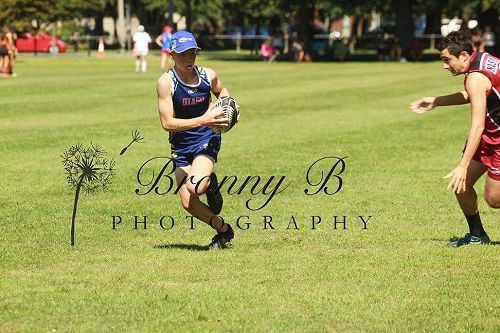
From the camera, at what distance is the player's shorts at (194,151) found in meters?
10.4

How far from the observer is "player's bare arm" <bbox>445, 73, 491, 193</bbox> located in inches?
376

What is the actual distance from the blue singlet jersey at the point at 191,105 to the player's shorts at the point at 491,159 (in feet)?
7.61

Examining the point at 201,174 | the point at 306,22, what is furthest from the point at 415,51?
the point at 201,174

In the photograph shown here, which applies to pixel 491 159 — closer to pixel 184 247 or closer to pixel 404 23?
pixel 184 247

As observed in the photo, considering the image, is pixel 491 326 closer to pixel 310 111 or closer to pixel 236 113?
pixel 236 113

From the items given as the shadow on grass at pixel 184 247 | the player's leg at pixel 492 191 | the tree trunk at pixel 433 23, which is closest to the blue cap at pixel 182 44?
the shadow on grass at pixel 184 247

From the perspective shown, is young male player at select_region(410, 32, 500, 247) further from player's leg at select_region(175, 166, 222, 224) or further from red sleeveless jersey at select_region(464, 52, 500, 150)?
player's leg at select_region(175, 166, 222, 224)

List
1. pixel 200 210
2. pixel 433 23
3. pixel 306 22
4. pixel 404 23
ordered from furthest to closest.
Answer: pixel 433 23 < pixel 306 22 < pixel 404 23 < pixel 200 210

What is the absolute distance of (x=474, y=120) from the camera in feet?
31.3

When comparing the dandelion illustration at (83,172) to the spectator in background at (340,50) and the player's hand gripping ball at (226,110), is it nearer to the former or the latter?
the player's hand gripping ball at (226,110)

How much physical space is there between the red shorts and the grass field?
2.24ft

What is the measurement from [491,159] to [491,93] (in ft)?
2.10

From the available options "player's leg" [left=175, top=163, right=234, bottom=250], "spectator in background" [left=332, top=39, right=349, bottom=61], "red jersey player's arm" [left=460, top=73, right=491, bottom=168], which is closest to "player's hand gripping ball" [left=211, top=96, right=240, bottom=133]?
"player's leg" [left=175, top=163, right=234, bottom=250]

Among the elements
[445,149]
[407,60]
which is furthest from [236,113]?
[407,60]
